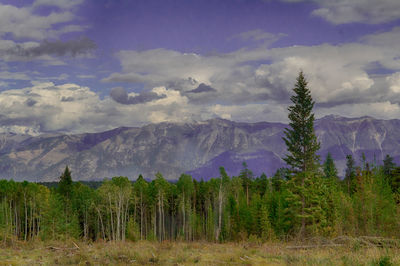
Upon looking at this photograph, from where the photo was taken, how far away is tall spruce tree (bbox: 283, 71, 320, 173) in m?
43.0

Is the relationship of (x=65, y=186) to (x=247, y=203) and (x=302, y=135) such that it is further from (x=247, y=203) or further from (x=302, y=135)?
(x=302, y=135)

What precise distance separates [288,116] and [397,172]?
129 ft

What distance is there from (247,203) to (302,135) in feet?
112

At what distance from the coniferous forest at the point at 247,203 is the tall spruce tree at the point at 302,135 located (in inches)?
5.0

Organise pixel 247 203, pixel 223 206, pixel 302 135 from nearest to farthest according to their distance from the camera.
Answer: pixel 302 135 < pixel 247 203 < pixel 223 206

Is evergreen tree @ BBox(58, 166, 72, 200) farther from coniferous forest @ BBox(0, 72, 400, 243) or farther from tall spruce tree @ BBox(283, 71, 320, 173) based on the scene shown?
tall spruce tree @ BBox(283, 71, 320, 173)

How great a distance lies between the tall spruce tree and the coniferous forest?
5.0 inches

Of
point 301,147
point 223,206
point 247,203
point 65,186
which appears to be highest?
point 301,147

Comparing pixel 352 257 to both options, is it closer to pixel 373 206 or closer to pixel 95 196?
pixel 373 206

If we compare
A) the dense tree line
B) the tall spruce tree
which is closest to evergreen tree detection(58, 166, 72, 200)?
the dense tree line

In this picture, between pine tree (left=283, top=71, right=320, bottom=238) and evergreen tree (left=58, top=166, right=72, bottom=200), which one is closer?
pine tree (left=283, top=71, right=320, bottom=238)

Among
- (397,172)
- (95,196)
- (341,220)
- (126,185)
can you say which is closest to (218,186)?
(126,185)

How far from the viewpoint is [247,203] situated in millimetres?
74438

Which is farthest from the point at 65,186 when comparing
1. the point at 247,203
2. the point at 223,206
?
the point at 247,203
